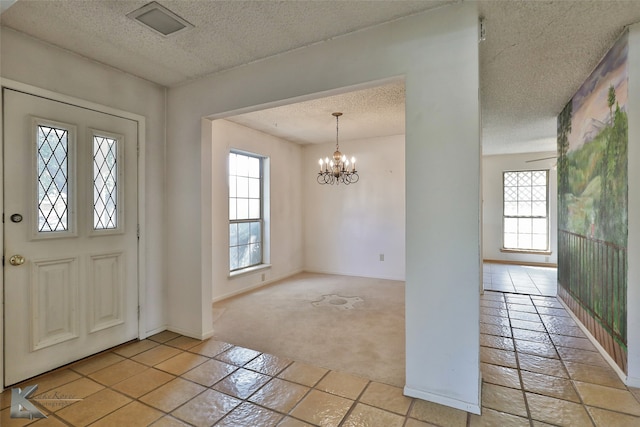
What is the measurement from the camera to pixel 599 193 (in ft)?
9.39

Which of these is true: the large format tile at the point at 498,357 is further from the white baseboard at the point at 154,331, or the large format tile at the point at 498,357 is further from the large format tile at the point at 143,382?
the white baseboard at the point at 154,331

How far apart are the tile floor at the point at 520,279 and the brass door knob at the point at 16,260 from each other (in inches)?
215

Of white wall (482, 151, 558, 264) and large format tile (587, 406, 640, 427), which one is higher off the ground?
white wall (482, 151, 558, 264)

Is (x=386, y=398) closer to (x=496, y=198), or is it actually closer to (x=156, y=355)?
(x=156, y=355)

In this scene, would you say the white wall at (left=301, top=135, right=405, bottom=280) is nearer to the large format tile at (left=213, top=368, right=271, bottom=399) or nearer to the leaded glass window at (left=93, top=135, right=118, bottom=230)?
the large format tile at (left=213, top=368, right=271, bottom=399)

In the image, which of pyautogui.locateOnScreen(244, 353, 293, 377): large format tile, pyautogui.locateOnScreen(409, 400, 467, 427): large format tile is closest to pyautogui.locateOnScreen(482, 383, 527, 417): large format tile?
pyautogui.locateOnScreen(409, 400, 467, 427): large format tile

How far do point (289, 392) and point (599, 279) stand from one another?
2.89 metres

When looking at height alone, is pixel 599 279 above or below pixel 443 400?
above

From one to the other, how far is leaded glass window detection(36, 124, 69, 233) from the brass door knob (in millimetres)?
222

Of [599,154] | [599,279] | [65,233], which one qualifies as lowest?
[599,279]

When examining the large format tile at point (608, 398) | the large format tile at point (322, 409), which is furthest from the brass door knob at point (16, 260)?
the large format tile at point (608, 398)

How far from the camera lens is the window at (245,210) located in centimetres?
493

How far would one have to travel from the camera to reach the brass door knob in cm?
227

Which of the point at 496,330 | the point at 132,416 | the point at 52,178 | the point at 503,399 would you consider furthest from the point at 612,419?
the point at 52,178
